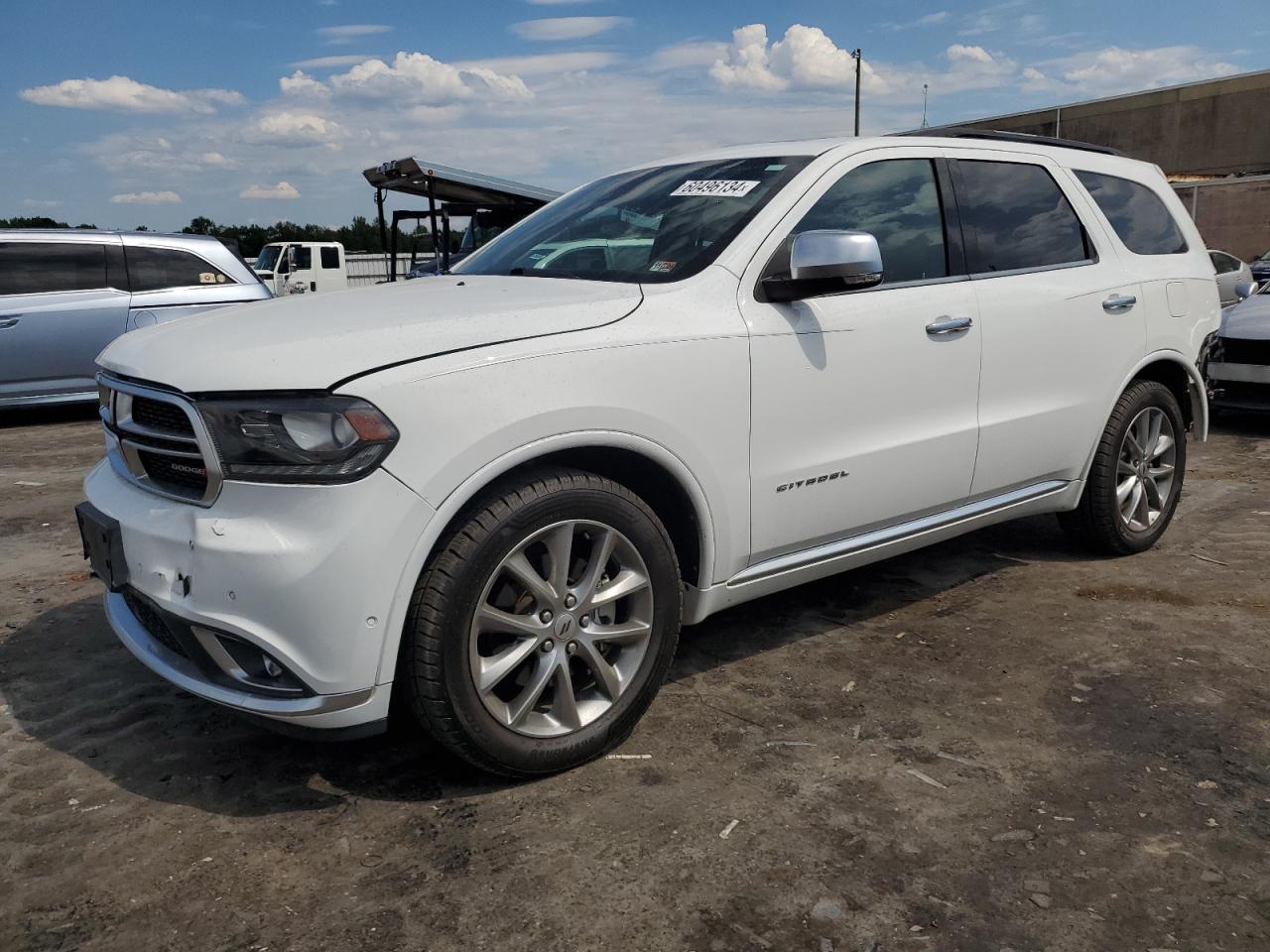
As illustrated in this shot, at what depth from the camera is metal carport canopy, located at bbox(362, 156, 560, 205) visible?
14508 millimetres

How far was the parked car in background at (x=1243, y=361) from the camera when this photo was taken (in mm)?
7820

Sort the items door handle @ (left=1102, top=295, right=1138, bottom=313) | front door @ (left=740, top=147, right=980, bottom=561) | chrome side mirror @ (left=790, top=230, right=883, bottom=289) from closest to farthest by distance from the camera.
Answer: chrome side mirror @ (left=790, top=230, right=883, bottom=289) < front door @ (left=740, top=147, right=980, bottom=561) < door handle @ (left=1102, top=295, right=1138, bottom=313)

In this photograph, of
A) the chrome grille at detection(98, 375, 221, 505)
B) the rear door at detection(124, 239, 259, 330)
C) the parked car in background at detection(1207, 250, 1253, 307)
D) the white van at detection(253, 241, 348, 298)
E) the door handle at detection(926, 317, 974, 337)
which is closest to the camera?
the chrome grille at detection(98, 375, 221, 505)

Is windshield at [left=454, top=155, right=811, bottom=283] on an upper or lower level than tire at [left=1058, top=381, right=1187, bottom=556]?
upper

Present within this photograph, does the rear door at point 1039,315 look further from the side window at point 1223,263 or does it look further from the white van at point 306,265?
the white van at point 306,265

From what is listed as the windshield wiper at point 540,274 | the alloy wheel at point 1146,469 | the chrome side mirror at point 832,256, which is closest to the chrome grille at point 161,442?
the windshield wiper at point 540,274

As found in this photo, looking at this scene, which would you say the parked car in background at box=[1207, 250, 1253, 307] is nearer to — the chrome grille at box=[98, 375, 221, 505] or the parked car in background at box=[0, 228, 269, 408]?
the chrome grille at box=[98, 375, 221, 505]

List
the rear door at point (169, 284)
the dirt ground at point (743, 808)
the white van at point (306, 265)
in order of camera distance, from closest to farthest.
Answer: the dirt ground at point (743, 808) → the rear door at point (169, 284) → the white van at point (306, 265)

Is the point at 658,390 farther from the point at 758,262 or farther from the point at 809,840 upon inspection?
the point at 809,840

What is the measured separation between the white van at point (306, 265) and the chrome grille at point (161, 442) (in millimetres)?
21033

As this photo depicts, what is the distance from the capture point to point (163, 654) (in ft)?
8.91

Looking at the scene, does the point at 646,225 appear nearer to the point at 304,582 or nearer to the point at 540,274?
the point at 540,274

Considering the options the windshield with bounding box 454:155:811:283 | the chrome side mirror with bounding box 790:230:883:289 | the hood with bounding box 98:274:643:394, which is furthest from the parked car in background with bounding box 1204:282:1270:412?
the hood with bounding box 98:274:643:394

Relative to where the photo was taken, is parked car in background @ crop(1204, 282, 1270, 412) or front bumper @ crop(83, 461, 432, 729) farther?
parked car in background @ crop(1204, 282, 1270, 412)
